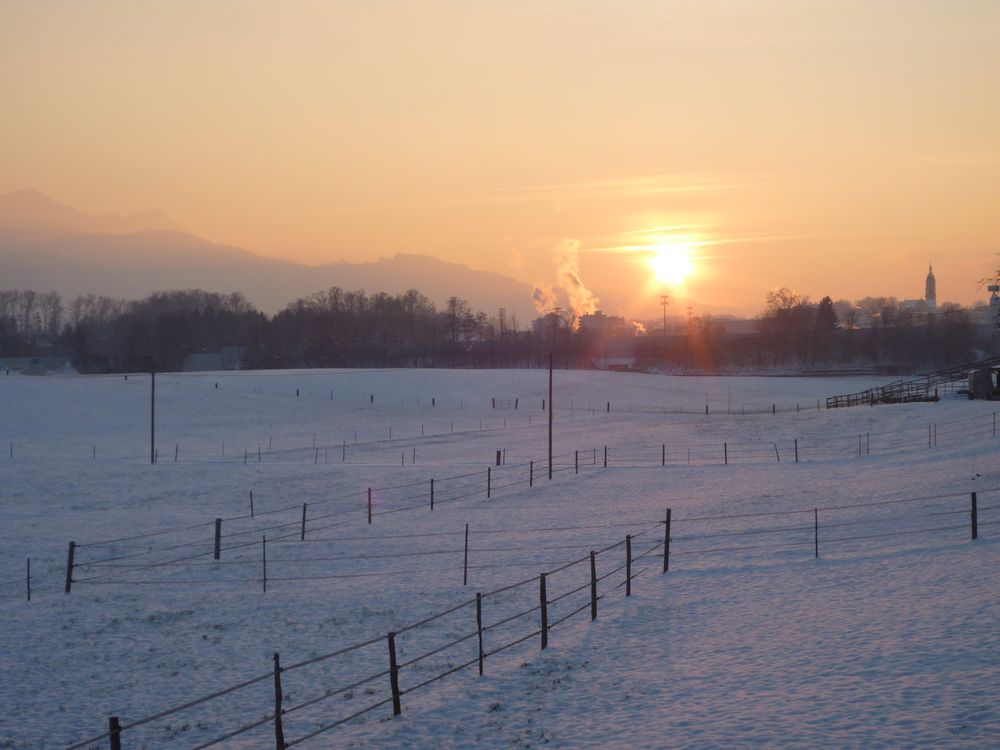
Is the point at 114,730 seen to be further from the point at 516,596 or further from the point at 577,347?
the point at 577,347

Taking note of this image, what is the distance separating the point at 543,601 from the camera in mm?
16750

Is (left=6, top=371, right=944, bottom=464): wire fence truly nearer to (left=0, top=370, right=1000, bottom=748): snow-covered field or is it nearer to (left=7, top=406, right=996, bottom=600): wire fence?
(left=0, top=370, right=1000, bottom=748): snow-covered field

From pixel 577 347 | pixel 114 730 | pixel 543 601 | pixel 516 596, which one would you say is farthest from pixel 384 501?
pixel 577 347

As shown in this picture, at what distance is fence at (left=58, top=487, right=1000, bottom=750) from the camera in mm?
14258

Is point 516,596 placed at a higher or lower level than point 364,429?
lower

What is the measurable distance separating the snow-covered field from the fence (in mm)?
111

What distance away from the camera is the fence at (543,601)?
561 inches

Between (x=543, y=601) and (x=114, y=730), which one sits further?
(x=543, y=601)

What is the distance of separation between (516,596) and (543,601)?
5425 mm

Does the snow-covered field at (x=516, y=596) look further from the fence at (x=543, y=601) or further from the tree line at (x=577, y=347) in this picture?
the tree line at (x=577, y=347)

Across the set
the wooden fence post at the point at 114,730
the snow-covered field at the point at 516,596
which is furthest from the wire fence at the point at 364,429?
the wooden fence post at the point at 114,730

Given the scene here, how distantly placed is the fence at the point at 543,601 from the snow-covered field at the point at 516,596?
0.11 metres

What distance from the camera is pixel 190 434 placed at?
6719 cm

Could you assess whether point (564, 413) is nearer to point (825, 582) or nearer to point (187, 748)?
point (825, 582)
